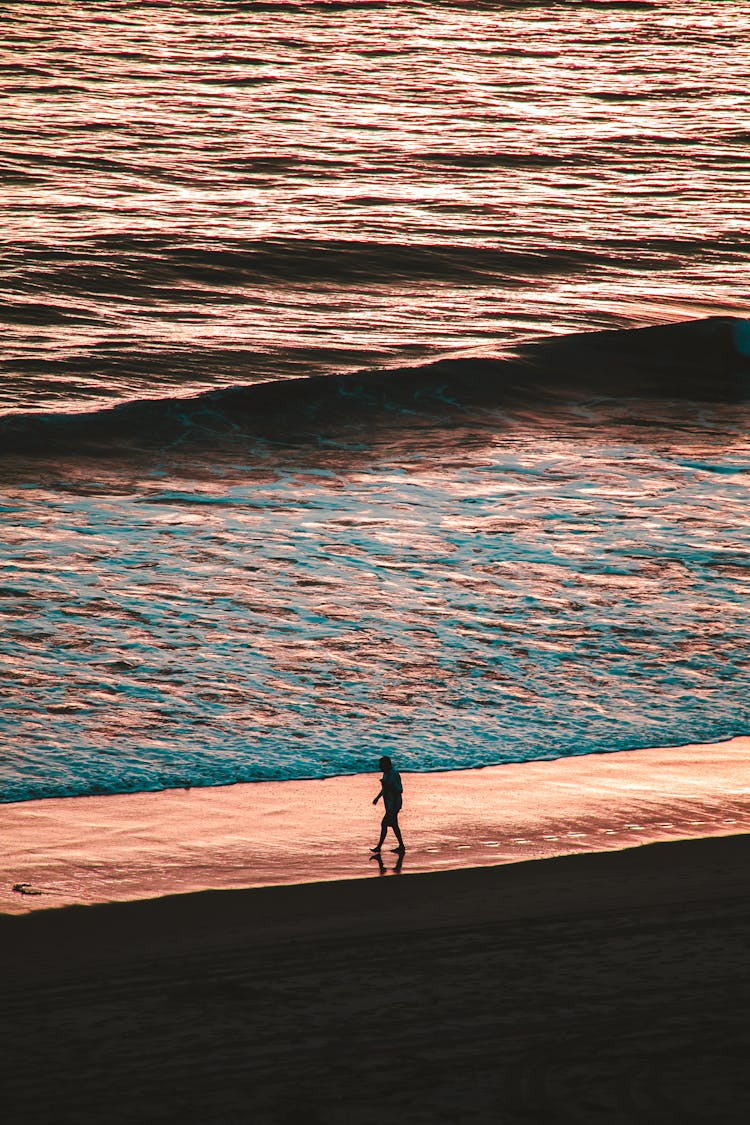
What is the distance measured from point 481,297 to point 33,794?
18006 millimetres

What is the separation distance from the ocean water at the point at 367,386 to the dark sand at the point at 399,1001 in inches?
82.4

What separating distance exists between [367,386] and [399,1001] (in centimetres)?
1486

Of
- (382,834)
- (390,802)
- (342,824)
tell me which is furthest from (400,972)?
(342,824)

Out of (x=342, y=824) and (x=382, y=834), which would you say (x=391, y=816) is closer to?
(x=382, y=834)

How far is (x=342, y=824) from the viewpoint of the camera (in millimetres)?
7887

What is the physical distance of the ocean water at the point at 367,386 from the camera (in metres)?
9.92

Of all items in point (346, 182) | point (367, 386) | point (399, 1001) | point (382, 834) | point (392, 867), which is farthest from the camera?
point (346, 182)

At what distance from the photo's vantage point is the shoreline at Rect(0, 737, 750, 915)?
23.1ft

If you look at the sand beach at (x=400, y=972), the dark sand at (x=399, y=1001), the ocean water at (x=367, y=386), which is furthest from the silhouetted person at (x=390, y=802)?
the ocean water at (x=367, y=386)

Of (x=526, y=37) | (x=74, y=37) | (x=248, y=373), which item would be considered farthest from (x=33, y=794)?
(x=526, y=37)

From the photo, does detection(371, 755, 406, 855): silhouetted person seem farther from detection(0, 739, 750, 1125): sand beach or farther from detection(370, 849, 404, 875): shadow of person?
detection(0, 739, 750, 1125): sand beach

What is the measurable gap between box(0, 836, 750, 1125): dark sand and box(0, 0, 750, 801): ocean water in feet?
6.87

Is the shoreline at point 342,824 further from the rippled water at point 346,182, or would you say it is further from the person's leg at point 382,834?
the rippled water at point 346,182

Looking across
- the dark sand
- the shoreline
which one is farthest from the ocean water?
the dark sand
